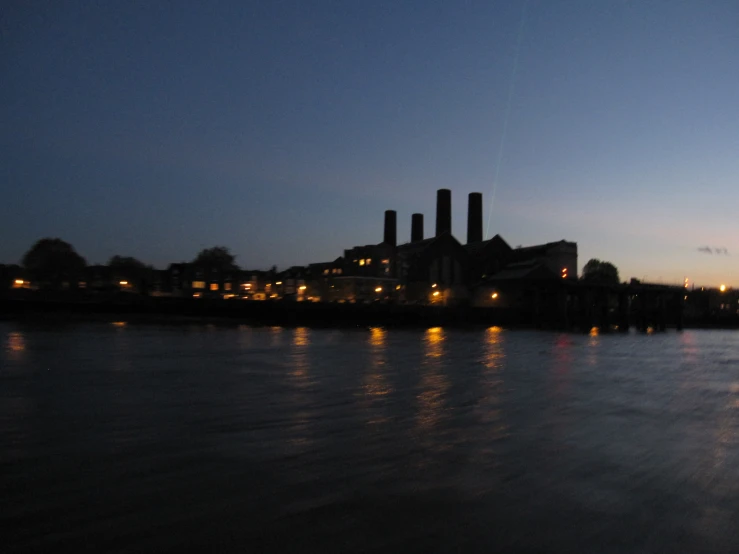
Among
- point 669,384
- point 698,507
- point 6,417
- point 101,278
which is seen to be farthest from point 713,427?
point 101,278

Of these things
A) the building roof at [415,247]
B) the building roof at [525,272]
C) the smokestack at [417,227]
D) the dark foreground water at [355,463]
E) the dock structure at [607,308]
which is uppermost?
the smokestack at [417,227]

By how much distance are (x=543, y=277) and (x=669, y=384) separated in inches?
2378

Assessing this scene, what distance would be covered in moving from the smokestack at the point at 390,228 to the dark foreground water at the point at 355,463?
296 ft

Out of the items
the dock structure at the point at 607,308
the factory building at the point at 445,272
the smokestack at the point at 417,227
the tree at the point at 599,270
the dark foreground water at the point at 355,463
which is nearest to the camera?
the dark foreground water at the point at 355,463

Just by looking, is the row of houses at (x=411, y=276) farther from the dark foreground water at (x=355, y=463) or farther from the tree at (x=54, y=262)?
the dark foreground water at (x=355, y=463)

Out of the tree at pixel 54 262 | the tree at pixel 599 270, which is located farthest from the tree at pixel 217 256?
the tree at pixel 599 270

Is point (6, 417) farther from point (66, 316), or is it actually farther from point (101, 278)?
point (101, 278)

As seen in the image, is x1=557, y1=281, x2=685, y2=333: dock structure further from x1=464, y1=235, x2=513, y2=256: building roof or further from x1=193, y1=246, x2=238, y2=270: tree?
x1=193, y1=246, x2=238, y2=270: tree

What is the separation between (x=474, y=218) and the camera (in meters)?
104

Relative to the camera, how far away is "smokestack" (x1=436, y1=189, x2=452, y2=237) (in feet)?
327

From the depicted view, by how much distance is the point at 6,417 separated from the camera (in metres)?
10.6

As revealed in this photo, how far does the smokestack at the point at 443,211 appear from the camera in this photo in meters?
99.6

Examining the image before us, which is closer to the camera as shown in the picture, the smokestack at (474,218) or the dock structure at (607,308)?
the dock structure at (607,308)

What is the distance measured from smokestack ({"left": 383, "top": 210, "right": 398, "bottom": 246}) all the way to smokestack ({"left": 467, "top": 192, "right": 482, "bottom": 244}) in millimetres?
13120
